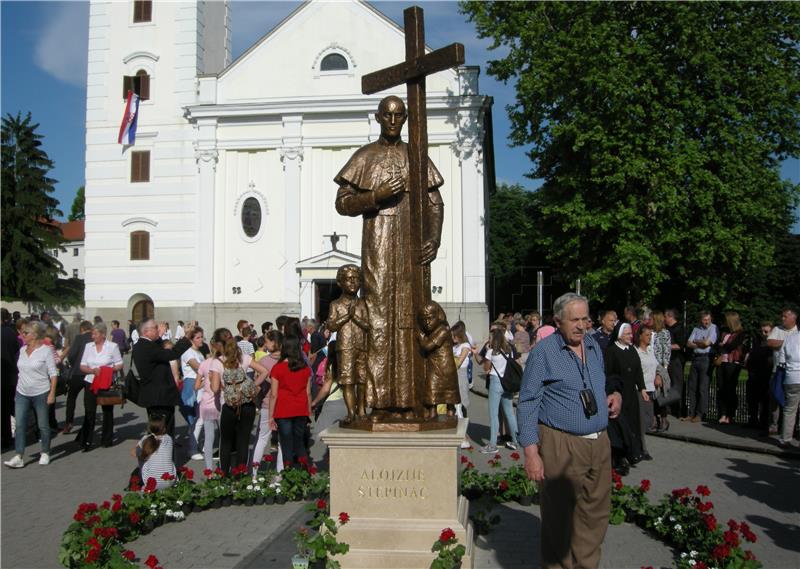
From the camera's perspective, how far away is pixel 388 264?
21.5 ft

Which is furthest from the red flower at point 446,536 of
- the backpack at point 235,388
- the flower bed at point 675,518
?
the backpack at point 235,388

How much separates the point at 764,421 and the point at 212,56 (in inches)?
1147

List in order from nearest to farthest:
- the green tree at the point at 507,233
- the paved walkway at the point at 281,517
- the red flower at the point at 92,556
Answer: the red flower at the point at 92,556
the paved walkway at the point at 281,517
the green tree at the point at 507,233

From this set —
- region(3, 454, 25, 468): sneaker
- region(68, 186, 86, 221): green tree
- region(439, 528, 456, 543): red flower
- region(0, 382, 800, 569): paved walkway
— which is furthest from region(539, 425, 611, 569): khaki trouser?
region(68, 186, 86, 221): green tree

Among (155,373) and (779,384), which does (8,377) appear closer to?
(155,373)

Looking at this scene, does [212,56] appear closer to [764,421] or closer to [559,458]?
[764,421]

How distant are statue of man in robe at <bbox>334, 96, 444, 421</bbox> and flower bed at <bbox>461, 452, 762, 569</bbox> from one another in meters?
1.67

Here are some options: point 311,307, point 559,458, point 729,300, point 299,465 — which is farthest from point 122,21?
point 559,458

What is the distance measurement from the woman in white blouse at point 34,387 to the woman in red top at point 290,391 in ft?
12.4

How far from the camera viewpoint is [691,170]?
76.8 feet

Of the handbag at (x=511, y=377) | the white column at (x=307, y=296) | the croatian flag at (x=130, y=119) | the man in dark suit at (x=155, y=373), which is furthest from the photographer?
the croatian flag at (x=130, y=119)

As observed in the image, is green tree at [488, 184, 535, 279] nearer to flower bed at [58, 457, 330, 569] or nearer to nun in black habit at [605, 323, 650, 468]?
nun in black habit at [605, 323, 650, 468]

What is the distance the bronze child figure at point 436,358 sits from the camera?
20.9ft

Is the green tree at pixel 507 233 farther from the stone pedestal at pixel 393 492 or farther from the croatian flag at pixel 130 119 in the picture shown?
the stone pedestal at pixel 393 492
